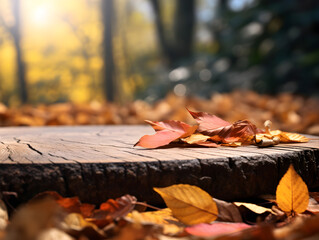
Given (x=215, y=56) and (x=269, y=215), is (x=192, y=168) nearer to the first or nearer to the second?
(x=269, y=215)

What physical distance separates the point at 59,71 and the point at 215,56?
11.1 m

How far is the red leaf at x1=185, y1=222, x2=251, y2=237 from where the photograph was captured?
2.45ft

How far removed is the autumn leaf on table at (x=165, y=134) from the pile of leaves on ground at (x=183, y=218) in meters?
0.20

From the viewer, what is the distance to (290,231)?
2.05 ft

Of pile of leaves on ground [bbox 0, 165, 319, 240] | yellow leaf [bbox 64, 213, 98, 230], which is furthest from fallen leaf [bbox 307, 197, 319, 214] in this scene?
yellow leaf [bbox 64, 213, 98, 230]

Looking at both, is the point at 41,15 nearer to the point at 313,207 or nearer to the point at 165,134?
the point at 165,134

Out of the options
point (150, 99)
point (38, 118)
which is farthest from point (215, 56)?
point (38, 118)

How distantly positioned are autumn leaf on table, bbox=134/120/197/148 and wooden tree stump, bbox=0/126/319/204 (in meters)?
0.03

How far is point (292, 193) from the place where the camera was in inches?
35.8

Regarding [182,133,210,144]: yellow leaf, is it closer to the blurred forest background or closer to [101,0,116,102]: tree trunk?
the blurred forest background

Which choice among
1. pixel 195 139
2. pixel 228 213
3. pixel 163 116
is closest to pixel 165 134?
pixel 195 139

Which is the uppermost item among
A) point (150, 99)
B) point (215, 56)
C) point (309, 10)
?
point (309, 10)

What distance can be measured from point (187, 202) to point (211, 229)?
0.31ft

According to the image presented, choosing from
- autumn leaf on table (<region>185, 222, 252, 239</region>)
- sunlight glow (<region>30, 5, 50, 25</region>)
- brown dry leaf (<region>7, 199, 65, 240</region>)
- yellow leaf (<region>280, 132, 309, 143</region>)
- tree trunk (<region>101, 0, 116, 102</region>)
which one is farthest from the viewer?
sunlight glow (<region>30, 5, 50, 25</region>)
